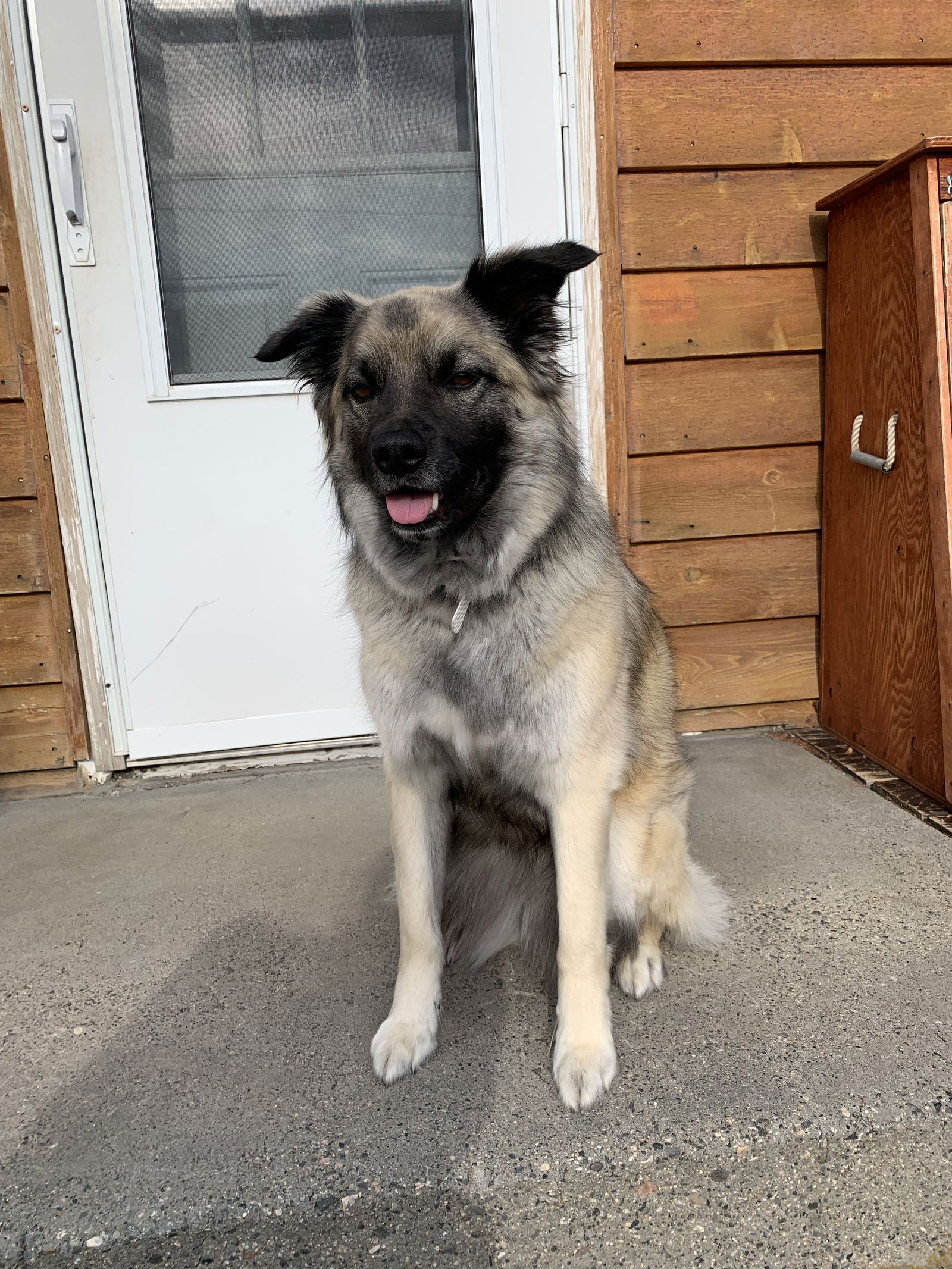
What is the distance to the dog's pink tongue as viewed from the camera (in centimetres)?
143

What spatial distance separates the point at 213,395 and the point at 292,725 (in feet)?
3.77

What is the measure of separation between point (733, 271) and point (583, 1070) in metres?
2.47

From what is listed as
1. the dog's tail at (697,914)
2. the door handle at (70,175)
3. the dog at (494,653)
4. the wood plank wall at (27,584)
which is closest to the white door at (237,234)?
the door handle at (70,175)

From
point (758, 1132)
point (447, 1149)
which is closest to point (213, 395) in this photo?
point (447, 1149)

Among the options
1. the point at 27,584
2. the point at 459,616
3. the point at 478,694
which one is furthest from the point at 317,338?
the point at 27,584

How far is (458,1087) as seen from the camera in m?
1.36

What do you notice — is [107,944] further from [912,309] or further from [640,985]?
[912,309]

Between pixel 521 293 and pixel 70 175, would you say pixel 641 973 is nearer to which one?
pixel 521 293

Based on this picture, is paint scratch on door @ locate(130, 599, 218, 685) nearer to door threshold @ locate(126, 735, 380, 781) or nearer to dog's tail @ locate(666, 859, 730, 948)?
door threshold @ locate(126, 735, 380, 781)

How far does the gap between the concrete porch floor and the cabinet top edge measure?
1.78 metres

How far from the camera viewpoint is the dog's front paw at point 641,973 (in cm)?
158

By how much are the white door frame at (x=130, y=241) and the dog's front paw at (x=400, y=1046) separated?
5.56ft

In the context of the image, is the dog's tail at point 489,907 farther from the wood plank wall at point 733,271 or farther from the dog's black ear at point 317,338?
the wood plank wall at point 733,271

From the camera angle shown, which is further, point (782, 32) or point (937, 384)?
point (782, 32)
